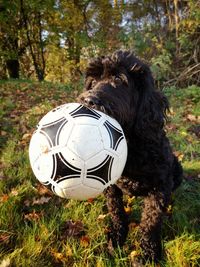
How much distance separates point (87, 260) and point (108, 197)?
673 millimetres

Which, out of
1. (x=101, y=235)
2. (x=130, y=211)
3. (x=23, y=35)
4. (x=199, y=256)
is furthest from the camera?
(x=23, y=35)

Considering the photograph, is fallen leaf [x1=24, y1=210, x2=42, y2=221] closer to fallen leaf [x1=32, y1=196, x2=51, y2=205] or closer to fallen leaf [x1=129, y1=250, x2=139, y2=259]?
fallen leaf [x1=32, y1=196, x2=51, y2=205]

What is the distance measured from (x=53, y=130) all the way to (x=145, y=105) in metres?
1.06

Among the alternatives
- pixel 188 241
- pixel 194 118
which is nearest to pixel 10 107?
pixel 194 118

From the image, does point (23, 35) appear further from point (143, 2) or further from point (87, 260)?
point (87, 260)

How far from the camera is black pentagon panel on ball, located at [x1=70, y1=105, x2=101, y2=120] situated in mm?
2111

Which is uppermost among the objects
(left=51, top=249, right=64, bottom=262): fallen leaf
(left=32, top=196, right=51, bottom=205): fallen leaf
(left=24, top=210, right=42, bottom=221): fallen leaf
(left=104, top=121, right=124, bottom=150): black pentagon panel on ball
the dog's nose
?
the dog's nose

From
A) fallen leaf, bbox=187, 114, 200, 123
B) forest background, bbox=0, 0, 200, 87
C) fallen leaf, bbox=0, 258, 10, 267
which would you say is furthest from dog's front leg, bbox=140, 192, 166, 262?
forest background, bbox=0, 0, 200, 87

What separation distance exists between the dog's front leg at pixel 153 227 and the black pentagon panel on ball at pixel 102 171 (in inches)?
34.8

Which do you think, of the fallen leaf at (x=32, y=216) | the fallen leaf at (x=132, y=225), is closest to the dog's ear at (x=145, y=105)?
the fallen leaf at (x=132, y=225)

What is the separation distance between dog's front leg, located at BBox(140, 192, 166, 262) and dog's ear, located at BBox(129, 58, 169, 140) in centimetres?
56

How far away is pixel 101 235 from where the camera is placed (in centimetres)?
298

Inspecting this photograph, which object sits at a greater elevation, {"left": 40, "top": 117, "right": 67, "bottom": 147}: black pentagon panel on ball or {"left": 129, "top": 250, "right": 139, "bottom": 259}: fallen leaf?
{"left": 40, "top": 117, "right": 67, "bottom": 147}: black pentagon panel on ball

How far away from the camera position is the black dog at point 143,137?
2.80 meters
